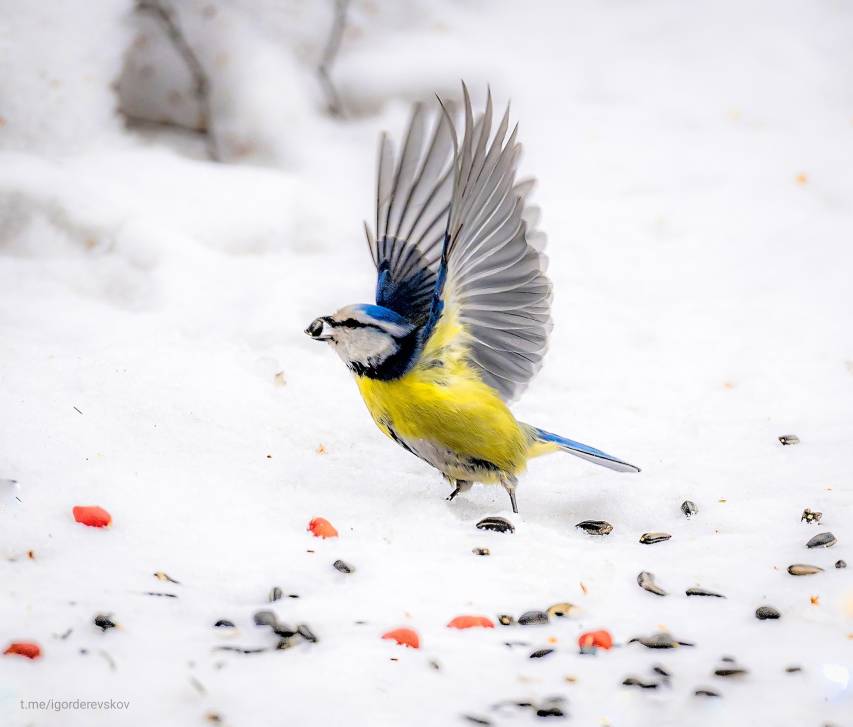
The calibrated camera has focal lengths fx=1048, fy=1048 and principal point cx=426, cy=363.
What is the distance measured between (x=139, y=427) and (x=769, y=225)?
3.51m

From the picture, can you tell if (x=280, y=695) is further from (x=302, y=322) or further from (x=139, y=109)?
(x=139, y=109)

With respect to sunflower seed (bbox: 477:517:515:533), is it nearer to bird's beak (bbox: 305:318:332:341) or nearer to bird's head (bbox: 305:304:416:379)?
bird's head (bbox: 305:304:416:379)

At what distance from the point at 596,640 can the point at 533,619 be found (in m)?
0.19

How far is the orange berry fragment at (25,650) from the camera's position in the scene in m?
2.34

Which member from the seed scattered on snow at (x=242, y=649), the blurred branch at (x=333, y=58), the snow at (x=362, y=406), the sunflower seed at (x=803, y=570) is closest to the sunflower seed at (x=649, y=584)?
the snow at (x=362, y=406)

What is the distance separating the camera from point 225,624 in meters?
2.59

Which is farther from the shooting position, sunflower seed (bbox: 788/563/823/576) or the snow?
sunflower seed (bbox: 788/563/823/576)

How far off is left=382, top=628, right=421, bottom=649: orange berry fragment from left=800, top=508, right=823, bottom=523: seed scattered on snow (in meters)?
1.39

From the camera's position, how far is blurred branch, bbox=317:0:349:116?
242 inches

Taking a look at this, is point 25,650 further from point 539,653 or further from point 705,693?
point 705,693

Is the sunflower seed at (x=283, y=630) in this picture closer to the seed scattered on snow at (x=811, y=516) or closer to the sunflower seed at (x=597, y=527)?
the sunflower seed at (x=597, y=527)

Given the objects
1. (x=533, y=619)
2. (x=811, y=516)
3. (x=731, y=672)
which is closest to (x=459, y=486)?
(x=533, y=619)

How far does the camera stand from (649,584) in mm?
2898

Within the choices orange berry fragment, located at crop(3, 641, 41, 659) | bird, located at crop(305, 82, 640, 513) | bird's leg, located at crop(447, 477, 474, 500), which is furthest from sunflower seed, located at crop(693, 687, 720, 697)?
orange berry fragment, located at crop(3, 641, 41, 659)
